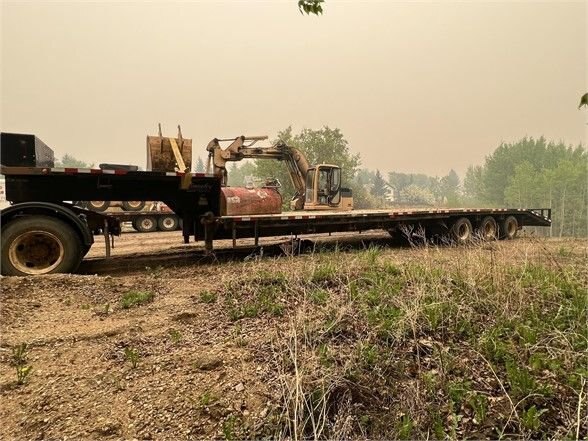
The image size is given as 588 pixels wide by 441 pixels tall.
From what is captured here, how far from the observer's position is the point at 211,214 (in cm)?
695

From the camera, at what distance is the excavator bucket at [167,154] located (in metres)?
6.66

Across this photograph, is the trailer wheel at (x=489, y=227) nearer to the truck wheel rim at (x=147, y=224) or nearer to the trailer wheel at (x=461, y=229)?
the trailer wheel at (x=461, y=229)

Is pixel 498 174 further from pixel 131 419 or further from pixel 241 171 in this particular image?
pixel 131 419

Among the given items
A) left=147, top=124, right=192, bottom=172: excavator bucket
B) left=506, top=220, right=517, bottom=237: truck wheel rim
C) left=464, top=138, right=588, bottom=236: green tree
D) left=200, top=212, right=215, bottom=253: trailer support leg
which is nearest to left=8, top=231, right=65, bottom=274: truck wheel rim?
left=147, top=124, right=192, bottom=172: excavator bucket

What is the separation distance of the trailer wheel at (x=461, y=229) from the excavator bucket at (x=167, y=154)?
834cm

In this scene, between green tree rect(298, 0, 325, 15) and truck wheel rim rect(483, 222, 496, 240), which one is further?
truck wheel rim rect(483, 222, 496, 240)

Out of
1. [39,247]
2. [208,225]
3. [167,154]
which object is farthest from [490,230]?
[39,247]

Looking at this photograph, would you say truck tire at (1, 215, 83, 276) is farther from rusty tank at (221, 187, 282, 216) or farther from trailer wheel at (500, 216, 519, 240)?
trailer wheel at (500, 216, 519, 240)

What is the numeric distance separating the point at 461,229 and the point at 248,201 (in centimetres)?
745

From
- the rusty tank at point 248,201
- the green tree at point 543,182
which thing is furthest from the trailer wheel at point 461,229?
the green tree at point 543,182

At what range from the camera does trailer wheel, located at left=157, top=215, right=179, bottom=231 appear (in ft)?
49.6

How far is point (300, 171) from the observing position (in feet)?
50.1

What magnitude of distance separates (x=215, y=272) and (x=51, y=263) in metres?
2.64

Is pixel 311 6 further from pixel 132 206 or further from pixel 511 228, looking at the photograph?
pixel 132 206
